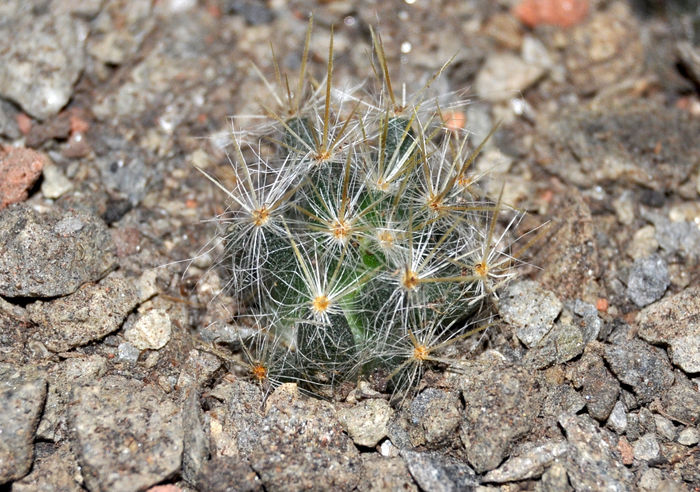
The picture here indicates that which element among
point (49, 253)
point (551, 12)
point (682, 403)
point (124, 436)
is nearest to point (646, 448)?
point (682, 403)

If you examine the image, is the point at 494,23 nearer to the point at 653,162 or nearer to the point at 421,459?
the point at 653,162

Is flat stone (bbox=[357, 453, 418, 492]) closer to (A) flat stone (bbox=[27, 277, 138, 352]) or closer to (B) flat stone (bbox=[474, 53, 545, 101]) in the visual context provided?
(A) flat stone (bbox=[27, 277, 138, 352])

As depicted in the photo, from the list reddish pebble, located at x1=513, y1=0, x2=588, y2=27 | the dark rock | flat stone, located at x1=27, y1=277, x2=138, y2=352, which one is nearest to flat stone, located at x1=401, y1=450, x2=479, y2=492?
the dark rock

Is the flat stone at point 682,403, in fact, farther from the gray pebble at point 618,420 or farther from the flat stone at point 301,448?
→ the flat stone at point 301,448

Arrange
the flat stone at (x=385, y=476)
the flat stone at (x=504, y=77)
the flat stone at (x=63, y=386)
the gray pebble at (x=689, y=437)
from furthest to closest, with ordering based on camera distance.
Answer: the flat stone at (x=504, y=77), the gray pebble at (x=689, y=437), the flat stone at (x=63, y=386), the flat stone at (x=385, y=476)

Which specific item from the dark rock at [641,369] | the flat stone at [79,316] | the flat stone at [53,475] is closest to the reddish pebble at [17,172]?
the flat stone at [79,316]

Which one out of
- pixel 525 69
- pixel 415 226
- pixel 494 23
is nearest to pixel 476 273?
pixel 415 226

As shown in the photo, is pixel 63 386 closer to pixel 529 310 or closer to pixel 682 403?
pixel 529 310
